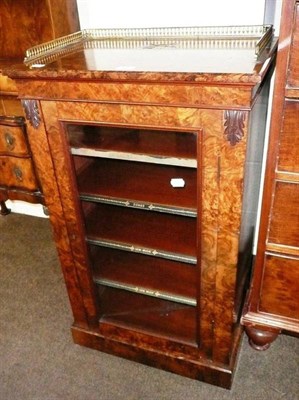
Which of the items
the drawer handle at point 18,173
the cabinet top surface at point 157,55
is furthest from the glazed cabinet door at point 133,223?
the drawer handle at point 18,173

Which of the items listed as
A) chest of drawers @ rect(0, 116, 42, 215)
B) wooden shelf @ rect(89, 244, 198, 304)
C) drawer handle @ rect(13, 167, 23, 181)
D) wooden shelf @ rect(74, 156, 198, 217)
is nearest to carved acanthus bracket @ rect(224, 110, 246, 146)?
wooden shelf @ rect(74, 156, 198, 217)

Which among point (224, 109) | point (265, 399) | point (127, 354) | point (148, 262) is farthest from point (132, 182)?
point (265, 399)

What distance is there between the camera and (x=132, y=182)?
3.68 feet

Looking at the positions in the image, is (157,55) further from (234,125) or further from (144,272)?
(144,272)

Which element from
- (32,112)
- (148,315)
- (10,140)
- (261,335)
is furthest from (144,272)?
(10,140)

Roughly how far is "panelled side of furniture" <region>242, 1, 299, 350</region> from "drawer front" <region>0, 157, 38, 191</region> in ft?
3.08

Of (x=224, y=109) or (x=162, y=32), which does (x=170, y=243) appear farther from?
(x=162, y=32)

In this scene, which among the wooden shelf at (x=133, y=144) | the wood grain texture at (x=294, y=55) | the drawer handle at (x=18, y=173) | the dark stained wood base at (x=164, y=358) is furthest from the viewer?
the drawer handle at (x=18, y=173)

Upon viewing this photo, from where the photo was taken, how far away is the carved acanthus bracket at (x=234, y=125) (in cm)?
75

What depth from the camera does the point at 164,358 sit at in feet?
3.94

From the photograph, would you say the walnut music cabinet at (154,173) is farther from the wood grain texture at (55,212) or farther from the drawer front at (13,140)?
the drawer front at (13,140)

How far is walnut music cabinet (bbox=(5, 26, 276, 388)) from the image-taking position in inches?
31.2

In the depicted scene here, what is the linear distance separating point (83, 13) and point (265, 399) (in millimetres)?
1359

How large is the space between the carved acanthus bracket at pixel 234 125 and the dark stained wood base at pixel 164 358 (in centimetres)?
72
